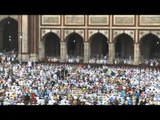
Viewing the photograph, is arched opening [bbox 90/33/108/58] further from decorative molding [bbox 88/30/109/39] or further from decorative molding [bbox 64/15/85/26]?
decorative molding [bbox 64/15/85/26]

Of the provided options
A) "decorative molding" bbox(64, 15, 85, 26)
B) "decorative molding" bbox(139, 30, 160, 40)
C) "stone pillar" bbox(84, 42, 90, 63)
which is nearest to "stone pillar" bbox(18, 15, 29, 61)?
"decorative molding" bbox(64, 15, 85, 26)

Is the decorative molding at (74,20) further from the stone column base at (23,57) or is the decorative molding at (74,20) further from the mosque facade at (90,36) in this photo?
the stone column base at (23,57)

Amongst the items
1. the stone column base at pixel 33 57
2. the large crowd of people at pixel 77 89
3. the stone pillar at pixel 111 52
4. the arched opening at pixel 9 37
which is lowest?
the large crowd of people at pixel 77 89

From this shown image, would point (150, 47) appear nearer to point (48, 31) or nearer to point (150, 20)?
point (150, 20)

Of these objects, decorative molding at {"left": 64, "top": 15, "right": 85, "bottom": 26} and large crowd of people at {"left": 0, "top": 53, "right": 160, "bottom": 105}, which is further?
decorative molding at {"left": 64, "top": 15, "right": 85, "bottom": 26}

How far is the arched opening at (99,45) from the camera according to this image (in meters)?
36.3

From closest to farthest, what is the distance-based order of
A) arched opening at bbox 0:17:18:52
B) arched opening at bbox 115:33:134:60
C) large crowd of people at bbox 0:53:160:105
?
large crowd of people at bbox 0:53:160:105 < arched opening at bbox 115:33:134:60 < arched opening at bbox 0:17:18:52

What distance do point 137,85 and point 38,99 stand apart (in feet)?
21.5

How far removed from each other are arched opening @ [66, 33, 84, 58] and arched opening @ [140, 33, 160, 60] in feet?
17.5

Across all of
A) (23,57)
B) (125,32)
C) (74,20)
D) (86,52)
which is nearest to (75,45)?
(86,52)

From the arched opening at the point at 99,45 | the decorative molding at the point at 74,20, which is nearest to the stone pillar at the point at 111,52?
the arched opening at the point at 99,45

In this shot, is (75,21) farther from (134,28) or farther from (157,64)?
(157,64)

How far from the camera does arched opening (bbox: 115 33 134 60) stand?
35094 mm

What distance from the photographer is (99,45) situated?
3678 cm
